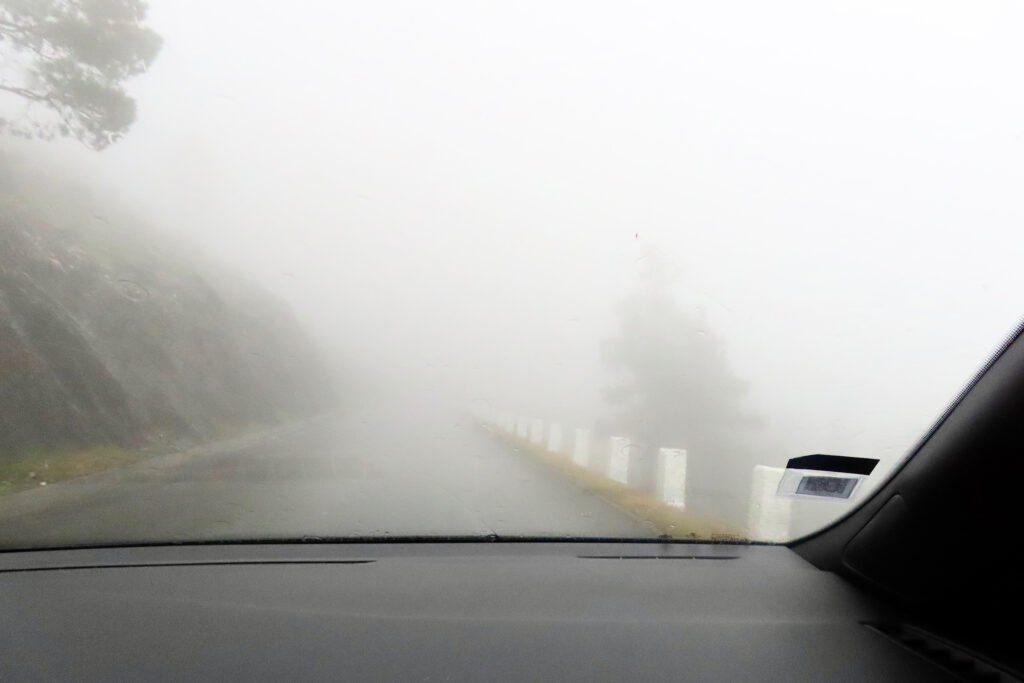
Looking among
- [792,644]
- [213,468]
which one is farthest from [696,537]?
[213,468]

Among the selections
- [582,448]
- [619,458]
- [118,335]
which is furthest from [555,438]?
[118,335]

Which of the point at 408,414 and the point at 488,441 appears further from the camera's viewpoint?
Result: the point at 408,414

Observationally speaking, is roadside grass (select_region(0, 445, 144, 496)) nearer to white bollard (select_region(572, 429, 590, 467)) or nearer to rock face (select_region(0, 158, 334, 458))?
rock face (select_region(0, 158, 334, 458))

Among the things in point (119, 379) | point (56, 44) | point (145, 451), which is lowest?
point (145, 451)

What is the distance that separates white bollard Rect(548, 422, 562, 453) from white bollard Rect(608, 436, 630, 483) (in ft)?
9.89

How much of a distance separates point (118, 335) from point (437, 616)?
11860 millimetres

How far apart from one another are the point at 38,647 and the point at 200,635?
66 centimetres

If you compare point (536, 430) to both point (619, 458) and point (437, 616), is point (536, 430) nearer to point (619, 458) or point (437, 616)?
point (619, 458)

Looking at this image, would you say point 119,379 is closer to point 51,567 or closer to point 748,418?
point 51,567

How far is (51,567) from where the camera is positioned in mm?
4414

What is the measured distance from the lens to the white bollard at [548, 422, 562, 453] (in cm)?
1554

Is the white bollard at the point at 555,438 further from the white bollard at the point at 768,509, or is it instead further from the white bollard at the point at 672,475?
the white bollard at the point at 768,509

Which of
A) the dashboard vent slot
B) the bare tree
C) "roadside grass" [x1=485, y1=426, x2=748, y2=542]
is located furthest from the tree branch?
the dashboard vent slot

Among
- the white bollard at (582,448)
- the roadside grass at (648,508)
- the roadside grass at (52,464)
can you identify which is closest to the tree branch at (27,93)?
the roadside grass at (52,464)
